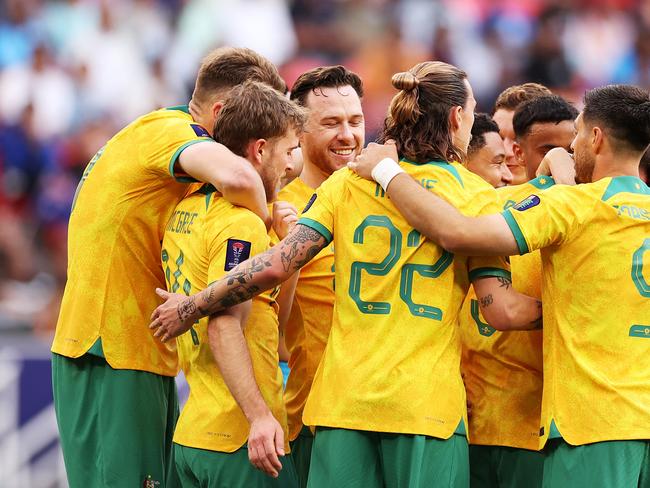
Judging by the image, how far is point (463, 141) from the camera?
16.3 feet

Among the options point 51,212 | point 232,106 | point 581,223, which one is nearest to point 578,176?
point 581,223

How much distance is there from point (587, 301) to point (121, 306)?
2.30 meters

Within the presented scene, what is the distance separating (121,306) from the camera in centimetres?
549

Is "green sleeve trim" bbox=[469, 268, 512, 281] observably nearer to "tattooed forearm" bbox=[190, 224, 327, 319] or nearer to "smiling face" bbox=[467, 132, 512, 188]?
"tattooed forearm" bbox=[190, 224, 327, 319]

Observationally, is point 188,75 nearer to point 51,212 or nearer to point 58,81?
point 58,81

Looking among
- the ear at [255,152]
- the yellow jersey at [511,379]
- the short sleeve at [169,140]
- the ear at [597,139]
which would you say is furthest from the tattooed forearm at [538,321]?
the short sleeve at [169,140]

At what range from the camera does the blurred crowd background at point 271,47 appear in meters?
14.0

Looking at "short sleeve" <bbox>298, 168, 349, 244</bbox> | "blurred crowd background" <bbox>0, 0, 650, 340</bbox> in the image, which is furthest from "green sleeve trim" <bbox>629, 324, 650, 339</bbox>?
"blurred crowd background" <bbox>0, 0, 650, 340</bbox>

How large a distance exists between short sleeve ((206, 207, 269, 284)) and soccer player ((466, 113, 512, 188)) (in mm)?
1642

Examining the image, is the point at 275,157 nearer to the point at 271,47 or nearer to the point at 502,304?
the point at 502,304

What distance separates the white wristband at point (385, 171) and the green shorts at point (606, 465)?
1.36 meters

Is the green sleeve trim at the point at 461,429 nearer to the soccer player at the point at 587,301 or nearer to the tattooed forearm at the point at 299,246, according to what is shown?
the soccer player at the point at 587,301

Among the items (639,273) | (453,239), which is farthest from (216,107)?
(639,273)

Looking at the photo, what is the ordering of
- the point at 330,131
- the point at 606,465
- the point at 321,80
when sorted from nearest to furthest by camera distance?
1. the point at 606,465
2. the point at 330,131
3. the point at 321,80
